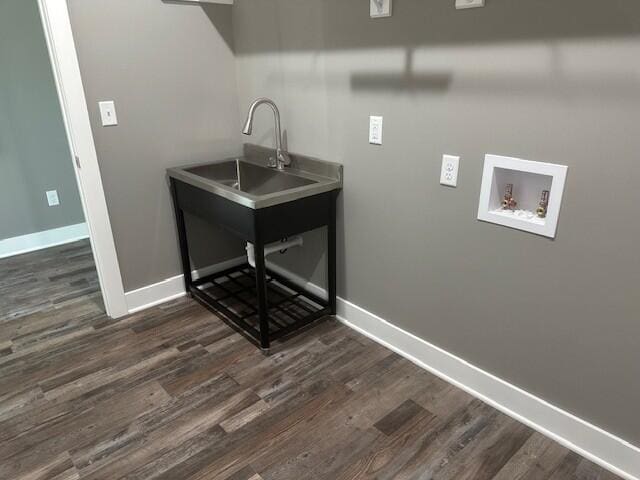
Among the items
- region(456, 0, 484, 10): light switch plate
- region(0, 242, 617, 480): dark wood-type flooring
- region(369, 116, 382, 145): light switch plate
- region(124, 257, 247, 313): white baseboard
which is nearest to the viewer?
region(456, 0, 484, 10): light switch plate

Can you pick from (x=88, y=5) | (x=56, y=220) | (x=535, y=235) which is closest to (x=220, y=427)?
(x=535, y=235)

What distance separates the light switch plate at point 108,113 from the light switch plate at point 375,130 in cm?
136

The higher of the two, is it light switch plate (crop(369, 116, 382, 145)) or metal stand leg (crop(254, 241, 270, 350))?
light switch plate (crop(369, 116, 382, 145))

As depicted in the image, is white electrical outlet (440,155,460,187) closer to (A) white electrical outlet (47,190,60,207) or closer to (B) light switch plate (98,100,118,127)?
(B) light switch plate (98,100,118,127)

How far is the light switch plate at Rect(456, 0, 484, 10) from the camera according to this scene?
5.00 feet

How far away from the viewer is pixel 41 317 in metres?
2.65

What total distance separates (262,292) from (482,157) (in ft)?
3.85

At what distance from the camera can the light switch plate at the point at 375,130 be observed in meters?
2.01

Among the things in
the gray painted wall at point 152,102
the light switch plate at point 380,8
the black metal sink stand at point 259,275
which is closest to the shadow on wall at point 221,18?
the gray painted wall at point 152,102

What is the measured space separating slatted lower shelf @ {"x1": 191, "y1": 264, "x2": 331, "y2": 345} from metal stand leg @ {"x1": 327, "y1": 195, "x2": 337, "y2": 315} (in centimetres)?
6

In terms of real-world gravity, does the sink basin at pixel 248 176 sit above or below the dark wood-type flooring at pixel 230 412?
above

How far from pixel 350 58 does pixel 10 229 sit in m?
3.00

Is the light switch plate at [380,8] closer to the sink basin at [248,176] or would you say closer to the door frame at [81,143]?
the sink basin at [248,176]

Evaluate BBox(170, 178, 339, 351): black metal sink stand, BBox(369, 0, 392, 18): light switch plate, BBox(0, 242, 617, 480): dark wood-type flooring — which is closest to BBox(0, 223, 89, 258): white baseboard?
BBox(0, 242, 617, 480): dark wood-type flooring
